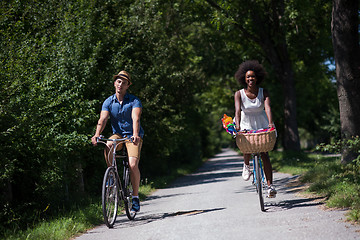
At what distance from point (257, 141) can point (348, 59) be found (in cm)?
368

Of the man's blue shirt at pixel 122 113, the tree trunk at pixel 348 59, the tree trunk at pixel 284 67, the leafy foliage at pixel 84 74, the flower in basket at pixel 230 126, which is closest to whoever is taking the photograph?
the man's blue shirt at pixel 122 113

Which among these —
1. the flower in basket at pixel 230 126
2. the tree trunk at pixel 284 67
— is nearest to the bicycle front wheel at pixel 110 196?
the flower in basket at pixel 230 126

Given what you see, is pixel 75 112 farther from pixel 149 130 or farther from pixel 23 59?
pixel 149 130

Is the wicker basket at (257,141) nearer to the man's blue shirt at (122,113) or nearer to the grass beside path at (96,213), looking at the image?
the grass beside path at (96,213)

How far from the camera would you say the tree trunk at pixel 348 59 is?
941cm

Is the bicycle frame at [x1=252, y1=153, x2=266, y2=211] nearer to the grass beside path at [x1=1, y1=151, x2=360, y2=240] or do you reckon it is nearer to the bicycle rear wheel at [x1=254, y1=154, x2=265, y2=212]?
the bicycle rear wheel at [x1=254, y1=154, x2=265, y2=212]

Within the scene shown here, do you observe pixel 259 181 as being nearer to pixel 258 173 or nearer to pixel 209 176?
pixel 258 173

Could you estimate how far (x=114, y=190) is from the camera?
6.71m

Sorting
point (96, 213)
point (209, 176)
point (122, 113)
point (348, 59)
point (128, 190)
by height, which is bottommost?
point (209, 176)

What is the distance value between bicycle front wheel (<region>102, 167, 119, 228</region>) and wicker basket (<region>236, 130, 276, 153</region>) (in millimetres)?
2004

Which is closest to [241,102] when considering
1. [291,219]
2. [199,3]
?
[291,219]

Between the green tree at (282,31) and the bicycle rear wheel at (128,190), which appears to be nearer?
the bicycle rear wheel at (128,190)

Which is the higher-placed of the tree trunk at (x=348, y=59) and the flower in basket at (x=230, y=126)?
the tree trunk at (x=348, y=59)

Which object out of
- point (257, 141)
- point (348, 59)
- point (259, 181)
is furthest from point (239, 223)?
point (348, 59)
